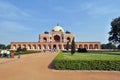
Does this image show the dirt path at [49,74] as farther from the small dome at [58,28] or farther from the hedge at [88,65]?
the small dome at [58,28]

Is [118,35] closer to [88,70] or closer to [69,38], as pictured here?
[88,70]

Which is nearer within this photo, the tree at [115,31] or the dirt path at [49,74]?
the dirt path at [49,74]

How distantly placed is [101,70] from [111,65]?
67 centimetres

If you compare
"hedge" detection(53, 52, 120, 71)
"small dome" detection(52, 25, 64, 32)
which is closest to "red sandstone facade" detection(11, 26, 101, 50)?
"small dome" detection(52, 25, 64, 32)

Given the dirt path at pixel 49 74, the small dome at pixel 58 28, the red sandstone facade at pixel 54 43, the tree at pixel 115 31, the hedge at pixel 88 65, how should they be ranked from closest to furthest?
the dirt path at pixel 49 74
the hedge at pixel 88 65
the tree at pixel 115 31
the red sandstone facade at pixel 54 43
the small dome at pixel 58 28

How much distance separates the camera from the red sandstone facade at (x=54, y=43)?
92.6 m

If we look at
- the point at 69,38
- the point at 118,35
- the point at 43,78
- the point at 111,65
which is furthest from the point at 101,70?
the point at 69,38

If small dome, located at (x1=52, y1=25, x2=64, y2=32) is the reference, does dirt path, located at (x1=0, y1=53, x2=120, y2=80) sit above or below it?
below

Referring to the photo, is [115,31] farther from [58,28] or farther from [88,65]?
[58,28]

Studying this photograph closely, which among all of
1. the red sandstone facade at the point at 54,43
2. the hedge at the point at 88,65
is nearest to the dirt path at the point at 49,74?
the hedge at the point at 88,65

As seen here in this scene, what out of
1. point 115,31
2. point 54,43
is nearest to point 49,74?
point 115,31

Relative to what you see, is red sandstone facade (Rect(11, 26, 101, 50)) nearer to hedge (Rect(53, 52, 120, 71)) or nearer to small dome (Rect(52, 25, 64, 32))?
small dome (Rect(52, 25, 64, 32))

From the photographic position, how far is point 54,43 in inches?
3654

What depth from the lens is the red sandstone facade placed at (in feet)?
304
